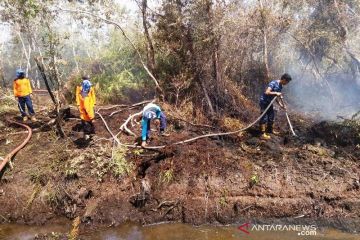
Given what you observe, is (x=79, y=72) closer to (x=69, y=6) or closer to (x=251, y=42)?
(x=69, y=6)

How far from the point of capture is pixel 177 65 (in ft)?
40.5

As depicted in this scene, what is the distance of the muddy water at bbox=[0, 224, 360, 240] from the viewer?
7035 millimetres

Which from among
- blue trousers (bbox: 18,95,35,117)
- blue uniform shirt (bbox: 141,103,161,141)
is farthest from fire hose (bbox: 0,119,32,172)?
blue uniform shirt (bbox: 141,103,161,141)

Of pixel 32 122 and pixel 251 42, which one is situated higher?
pixel 251 42

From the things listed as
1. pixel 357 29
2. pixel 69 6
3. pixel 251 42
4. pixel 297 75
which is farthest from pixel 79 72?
pixel 357 29

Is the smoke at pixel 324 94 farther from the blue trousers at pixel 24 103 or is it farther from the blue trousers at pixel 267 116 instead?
the blue trousers at pixel 24 103

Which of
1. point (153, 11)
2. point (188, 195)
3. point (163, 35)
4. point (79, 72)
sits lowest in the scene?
point (188, 195)

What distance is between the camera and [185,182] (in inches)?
322

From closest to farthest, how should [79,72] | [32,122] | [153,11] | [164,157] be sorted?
[164,157], [32,122], [153,11], [79,72]

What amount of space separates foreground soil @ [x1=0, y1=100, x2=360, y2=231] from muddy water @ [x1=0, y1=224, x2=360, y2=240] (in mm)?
196

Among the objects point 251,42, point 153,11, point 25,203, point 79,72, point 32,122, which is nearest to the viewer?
point 25,203

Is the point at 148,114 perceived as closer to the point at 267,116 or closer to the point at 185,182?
the point at 185,182

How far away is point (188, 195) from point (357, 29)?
1136cm

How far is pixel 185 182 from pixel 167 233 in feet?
4.45
